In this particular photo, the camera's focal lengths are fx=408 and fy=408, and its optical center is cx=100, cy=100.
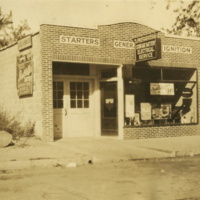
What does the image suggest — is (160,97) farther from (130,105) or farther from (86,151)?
(86,151)

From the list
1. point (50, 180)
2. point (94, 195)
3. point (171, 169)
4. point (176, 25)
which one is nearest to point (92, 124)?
point (171, 169)

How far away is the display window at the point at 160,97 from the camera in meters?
17.0

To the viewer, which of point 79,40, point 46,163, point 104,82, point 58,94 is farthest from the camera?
point 104,82

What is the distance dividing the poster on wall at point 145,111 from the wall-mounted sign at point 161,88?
23.0 inches

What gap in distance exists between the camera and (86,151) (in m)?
12.8

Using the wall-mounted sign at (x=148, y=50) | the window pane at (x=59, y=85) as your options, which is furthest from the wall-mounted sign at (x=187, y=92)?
the window pane at (x=59, y=85)

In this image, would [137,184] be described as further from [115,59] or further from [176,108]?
[176,108]

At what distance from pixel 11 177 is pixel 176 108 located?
1072 centimetres

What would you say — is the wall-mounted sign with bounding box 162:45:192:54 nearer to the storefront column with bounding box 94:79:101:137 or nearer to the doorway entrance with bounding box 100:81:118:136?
the doorway entrance with bounding box 100:81:118:136

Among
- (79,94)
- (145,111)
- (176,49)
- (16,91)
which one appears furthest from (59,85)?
(176,49)

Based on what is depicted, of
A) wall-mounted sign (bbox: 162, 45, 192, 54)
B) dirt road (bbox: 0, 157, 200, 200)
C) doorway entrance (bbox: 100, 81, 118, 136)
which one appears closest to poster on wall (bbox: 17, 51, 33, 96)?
doorway entrance (bbox: 100, 81, 118, 136)

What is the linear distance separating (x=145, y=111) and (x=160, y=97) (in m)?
1.03

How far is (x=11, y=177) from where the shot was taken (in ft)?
30.9

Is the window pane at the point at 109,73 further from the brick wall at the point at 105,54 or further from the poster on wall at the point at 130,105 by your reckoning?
the poster on wall at the point at 130,105
